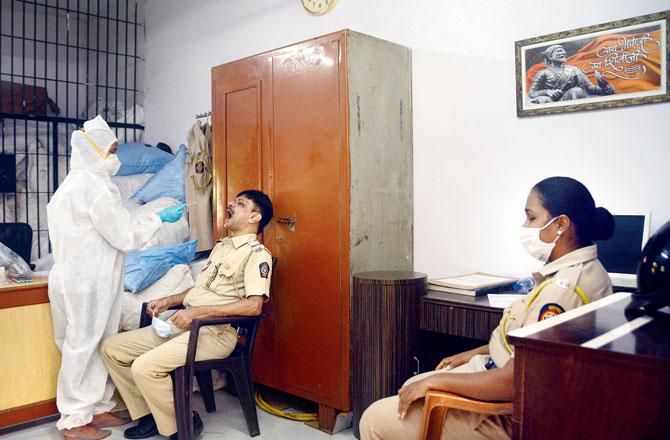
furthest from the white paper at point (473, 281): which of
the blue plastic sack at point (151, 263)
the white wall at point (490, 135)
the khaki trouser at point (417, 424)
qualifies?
the blue plastic sack at point (151, 263)

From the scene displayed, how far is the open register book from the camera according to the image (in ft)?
8.15

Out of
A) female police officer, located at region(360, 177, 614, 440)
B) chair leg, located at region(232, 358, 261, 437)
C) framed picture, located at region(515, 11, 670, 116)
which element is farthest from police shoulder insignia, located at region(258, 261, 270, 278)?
framed picture, located at region(515, 11, 670, 116)

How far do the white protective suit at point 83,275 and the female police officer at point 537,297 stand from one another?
1695mm

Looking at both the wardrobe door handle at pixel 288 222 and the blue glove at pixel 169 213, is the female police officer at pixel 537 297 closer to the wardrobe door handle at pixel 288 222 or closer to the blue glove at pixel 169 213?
the wardrobe door handle at pixel 288 222

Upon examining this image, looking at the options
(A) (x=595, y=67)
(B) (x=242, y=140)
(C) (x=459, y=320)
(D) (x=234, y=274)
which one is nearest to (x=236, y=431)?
(D) (x=234, y=274)

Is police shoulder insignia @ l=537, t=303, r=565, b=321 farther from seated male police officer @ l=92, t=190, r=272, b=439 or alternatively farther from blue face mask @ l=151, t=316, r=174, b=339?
blue face mask @ l=151, t=316, r=174, b=339

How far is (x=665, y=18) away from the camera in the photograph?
7.41 ft

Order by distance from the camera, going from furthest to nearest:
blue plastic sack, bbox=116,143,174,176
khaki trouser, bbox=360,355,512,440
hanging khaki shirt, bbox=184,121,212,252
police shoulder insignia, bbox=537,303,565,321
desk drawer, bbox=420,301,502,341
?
blue plastic sack, bbox=116,143,174,176
hanging khaki shirt, bbox=184,121,212,252
desk drawer, bbox=420,301,502,341
khaki trouser, bbox=360,355,512,440
police shoulder insignia, bbox=537,303,565,321

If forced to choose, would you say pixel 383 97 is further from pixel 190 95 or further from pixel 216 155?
pixel 190 95

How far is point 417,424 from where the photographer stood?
67.2 inches

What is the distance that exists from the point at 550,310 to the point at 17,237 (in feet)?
12.0

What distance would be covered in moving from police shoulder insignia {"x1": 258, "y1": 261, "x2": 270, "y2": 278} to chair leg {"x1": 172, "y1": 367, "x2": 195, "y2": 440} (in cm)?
57

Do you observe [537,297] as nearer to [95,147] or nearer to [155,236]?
[155,236]

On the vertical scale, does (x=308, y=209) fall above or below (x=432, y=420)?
above
